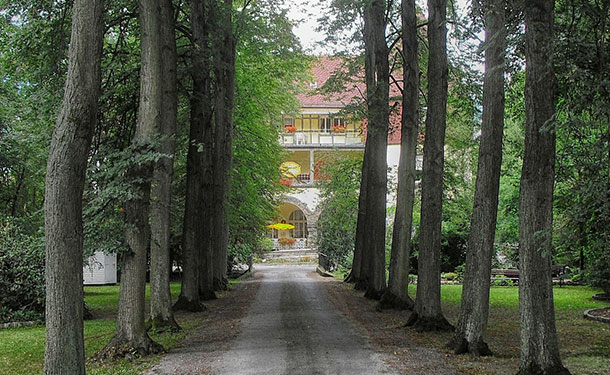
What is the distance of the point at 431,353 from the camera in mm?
11062

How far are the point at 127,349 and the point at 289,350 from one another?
2.72 metres

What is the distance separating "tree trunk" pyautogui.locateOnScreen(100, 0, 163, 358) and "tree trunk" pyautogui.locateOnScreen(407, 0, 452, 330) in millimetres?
5551

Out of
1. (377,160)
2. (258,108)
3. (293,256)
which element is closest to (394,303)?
(377,160)

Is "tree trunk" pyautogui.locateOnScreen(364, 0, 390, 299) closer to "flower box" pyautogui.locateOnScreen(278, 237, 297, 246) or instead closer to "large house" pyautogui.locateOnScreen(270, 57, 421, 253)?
"large house" pyautogui.locateOnScreen(270, 57, 421, 253)

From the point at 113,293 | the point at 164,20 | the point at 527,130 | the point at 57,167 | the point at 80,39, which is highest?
the point at 164,20

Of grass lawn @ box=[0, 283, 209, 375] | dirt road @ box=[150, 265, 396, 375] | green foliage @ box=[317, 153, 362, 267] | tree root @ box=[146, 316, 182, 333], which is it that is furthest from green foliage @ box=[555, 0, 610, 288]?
green foliage @ box=[317, 153, 362, 267]

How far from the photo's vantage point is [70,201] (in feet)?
25.5

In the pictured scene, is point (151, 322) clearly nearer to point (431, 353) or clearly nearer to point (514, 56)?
point (431, 353)

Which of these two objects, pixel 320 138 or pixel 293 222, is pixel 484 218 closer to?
pixel 320 138

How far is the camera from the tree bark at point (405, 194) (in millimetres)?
17031

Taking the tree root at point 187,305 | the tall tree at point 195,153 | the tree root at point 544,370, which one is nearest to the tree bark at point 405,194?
the tree root at point 187,305

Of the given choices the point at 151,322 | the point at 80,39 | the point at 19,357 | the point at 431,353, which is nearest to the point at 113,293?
the point at 151,322

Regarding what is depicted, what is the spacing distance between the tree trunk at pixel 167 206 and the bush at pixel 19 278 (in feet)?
13.9

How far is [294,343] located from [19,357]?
478 cm
